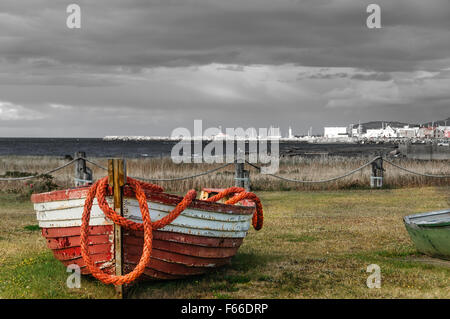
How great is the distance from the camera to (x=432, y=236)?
28.4ft

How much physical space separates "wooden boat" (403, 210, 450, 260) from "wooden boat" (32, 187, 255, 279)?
10.7 ft

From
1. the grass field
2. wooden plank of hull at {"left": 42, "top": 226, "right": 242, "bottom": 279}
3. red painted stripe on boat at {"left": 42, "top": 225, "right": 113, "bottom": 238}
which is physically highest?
red painted stripe on boat at {"left": 42, "top": 225, "right": 113, "bottom": 238}

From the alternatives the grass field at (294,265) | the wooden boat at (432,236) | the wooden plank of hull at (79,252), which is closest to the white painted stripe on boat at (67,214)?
the wooden plank of hull at (79,252)

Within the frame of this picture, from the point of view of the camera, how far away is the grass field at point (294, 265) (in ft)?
22.5

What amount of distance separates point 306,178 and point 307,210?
704cm

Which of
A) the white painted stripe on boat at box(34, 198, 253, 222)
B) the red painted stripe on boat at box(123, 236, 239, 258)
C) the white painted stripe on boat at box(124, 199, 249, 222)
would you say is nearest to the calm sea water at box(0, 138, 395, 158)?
the white painted stripe on boat at box(124, 199, 249, 222)

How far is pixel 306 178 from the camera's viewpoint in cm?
2234

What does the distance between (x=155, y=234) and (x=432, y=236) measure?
4864 mm

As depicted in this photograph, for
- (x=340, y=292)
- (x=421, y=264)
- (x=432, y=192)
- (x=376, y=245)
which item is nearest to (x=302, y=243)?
(x=376, y=245)

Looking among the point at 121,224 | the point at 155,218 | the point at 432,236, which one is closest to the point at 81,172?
the point at 155,218

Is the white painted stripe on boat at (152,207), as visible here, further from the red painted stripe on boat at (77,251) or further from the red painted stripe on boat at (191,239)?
the red painted stripe on boat at (77,251)

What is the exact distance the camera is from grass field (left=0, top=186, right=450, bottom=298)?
686 cm

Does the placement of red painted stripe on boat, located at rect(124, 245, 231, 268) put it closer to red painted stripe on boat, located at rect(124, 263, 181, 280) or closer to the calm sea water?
red painted stripe on boat, located at rect(124, 263, 181, 280)
